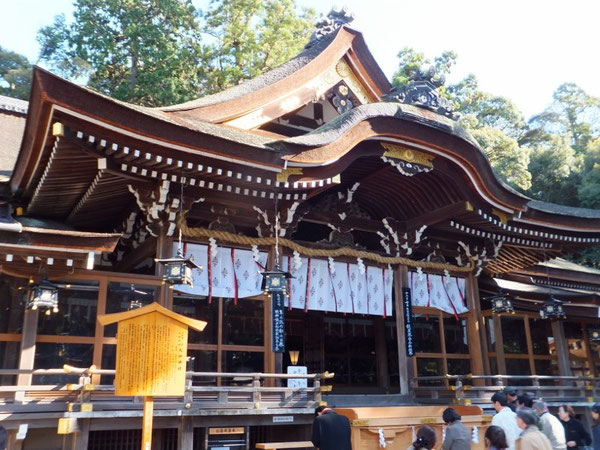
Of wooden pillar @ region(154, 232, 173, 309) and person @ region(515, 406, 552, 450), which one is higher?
wooden pillar @ region(154, 232, 173, 309)

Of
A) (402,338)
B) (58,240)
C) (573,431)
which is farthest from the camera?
(402,338)

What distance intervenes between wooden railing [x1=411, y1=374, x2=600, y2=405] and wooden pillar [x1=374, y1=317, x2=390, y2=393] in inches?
90.5

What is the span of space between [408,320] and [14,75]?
2544cm

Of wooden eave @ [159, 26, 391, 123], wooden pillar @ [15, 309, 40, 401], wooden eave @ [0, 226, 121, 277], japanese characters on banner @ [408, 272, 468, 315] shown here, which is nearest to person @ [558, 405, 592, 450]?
japanese characters on banner @ [408, 272, 468, 315]

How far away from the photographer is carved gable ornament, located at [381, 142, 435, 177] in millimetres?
10250

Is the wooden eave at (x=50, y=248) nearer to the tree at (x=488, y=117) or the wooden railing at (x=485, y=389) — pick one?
the wooden railing at (x=485, y=389)

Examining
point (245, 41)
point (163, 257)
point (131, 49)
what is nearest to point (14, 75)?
point (131, 49)

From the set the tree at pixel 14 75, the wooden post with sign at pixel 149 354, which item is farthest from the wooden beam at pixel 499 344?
the tree at pixel 14 75

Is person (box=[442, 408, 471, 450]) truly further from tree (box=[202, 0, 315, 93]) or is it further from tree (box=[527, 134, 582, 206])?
tree (box=[527, 134, 582, 206])

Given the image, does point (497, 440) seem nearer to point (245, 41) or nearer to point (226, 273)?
A: point (226, 273)

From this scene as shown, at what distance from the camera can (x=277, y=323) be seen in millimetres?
9539

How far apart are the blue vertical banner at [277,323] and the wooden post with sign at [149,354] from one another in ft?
11.8

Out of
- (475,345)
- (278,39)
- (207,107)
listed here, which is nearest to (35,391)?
(207,107)

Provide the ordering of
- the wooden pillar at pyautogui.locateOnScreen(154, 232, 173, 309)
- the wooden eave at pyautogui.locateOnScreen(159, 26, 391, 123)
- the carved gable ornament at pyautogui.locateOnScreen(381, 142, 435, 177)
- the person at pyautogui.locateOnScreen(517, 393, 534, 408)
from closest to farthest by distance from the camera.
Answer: the person at pyautogui.locateOnScreen(517, 393, 534, 408), the wooden pillar at pyautogui.locateOnScreen(154, 232, 173, 309), the carved gable ornament at pyautogui.locateOnScreen(381, 142, 435, 177), the wooden eave at pyautogui.locateOnScreen(159, 26, 391, 123)
